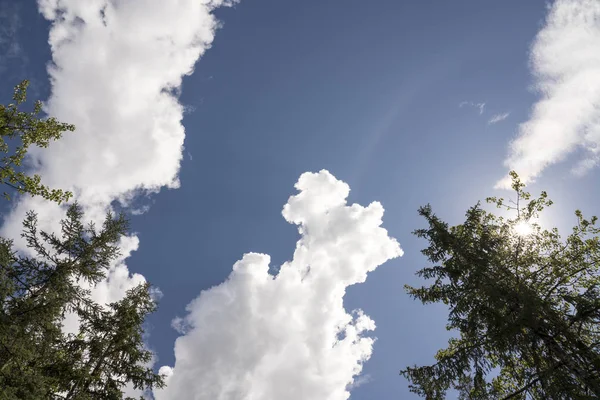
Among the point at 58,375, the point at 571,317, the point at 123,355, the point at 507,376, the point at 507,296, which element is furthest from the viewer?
the point at 123,355

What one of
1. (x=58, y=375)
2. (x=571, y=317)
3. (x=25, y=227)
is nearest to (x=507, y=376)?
(x=571, y=317)

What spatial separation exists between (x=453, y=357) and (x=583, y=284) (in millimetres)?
5673

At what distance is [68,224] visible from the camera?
1108 centimetres

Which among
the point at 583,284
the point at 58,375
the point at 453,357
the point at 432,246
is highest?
the point at 432,246

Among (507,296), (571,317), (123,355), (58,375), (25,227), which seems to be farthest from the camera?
(123,355)

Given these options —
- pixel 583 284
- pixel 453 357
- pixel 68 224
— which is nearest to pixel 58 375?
pixel 68 224

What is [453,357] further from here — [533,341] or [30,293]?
[30,293]

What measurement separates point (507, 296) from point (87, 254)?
14.1 metres

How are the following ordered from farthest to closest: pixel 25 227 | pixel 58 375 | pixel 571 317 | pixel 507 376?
pixel 507 376, pixel 58 375, pixel 25 227, pixel 571 317

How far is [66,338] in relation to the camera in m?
12.4

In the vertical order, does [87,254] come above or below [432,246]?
below

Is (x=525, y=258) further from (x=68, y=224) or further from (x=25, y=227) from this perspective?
(x=25, y=227)

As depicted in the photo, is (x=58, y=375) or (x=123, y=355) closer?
(x=58, y=375)

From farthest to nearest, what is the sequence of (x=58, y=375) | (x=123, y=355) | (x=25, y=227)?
(x=123, y=355) → (x=58, y=375) → (x=25, y=227)
